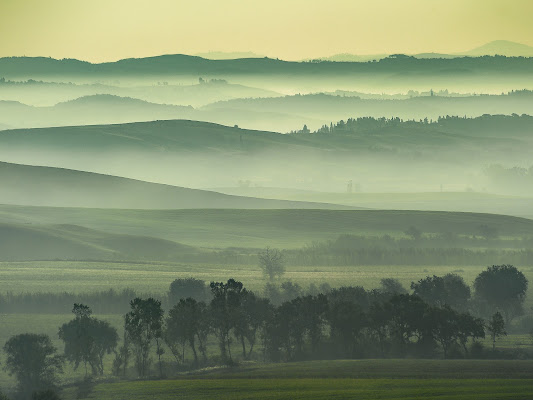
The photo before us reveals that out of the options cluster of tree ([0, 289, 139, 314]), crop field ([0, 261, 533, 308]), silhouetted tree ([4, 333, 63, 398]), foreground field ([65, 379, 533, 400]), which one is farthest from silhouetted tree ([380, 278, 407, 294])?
foreground field ([65, 379, 533, 400])

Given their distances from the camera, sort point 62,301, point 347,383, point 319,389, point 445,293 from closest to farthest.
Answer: point 319,389 < point 347,383 < point 445,293 < point 62,301

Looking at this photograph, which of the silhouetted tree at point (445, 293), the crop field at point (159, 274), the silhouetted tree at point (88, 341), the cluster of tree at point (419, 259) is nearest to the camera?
the silhouetted tree at point (88, 341)

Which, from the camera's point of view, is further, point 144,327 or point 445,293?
point 445,293

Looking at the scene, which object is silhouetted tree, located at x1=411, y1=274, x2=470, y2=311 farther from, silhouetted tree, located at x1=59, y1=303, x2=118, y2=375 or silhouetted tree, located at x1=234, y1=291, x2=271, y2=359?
silhouetted tree, located at x1=59, y1=303, x2=118, y2=375

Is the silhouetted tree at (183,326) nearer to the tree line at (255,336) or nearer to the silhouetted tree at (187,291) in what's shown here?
the tree line at (255,336)

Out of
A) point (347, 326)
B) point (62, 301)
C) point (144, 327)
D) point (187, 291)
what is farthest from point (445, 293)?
point (62, 301)

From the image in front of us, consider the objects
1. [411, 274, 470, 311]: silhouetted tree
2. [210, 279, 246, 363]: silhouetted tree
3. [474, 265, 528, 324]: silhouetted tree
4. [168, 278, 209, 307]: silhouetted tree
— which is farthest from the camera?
[168, 278, 209, 307]: silhouetted tree

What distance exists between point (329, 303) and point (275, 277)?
50.4m

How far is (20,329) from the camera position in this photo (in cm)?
11588

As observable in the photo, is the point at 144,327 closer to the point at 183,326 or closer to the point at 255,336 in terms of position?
the point at 183,326

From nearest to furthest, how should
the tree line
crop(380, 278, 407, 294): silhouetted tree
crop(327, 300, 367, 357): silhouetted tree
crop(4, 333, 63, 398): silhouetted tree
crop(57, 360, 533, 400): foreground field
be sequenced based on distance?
crop(57, 360, 533, 400): foreground field
crop(4, 333, 63, 398): silhouetted tree
the tree line
crop(327, 300, 367, 357): silhouetted tree
crop(380, 278, 407, 294): silhouetted tree

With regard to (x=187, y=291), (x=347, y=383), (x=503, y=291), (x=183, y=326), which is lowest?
(x=347, y=383)

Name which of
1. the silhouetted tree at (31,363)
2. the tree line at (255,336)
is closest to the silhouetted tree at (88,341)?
the tree line at (255,336)


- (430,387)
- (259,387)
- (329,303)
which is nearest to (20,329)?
(329,303)
